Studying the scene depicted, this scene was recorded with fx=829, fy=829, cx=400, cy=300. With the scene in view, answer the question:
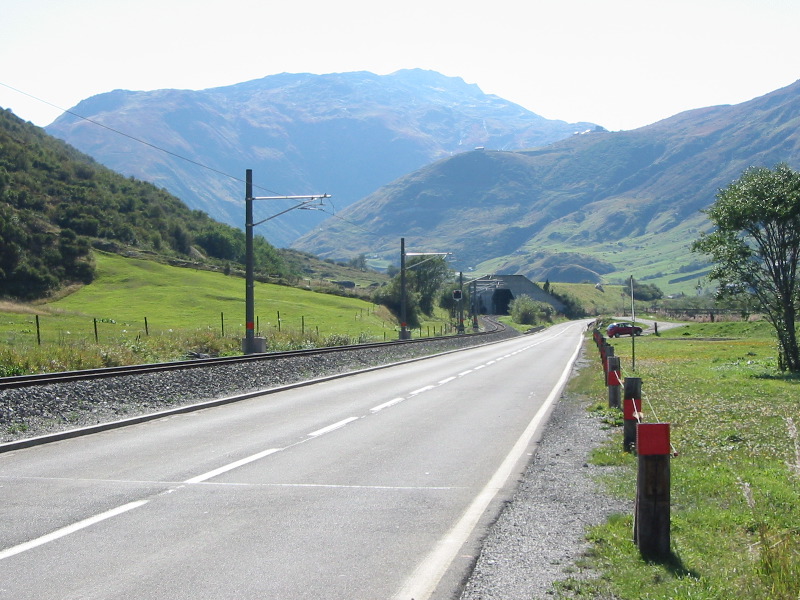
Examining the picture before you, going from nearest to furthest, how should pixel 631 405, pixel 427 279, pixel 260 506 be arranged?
pixel 260 506 → pixel 631 405 → pixel 427 279

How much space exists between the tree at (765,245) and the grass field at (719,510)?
33.6ft

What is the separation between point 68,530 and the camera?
281 inches

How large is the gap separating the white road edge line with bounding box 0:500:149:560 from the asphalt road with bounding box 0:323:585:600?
0.02 metres

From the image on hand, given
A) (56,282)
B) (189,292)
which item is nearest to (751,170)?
(189,292)

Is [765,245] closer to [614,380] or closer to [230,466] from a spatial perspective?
[614,380]

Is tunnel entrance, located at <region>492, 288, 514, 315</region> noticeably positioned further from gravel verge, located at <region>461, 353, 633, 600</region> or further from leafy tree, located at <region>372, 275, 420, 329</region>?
gravel verge, located at <region>461, 353, 633, 600</region>

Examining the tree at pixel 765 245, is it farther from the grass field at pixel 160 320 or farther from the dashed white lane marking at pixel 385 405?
the grass field at pixel 160 320

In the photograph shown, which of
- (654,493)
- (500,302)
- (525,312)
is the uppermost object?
(500,302)

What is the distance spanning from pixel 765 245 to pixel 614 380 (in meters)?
14.5

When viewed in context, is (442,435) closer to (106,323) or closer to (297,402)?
(297,402)

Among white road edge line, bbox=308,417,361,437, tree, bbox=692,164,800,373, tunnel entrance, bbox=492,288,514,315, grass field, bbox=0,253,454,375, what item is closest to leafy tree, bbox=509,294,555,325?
tunnel entrance, bbox=492,288,514,315

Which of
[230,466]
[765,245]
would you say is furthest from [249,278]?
[230,466]

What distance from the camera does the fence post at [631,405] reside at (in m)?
10.4

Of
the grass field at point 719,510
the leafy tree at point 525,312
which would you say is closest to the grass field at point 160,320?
the grass field at point 719,510
